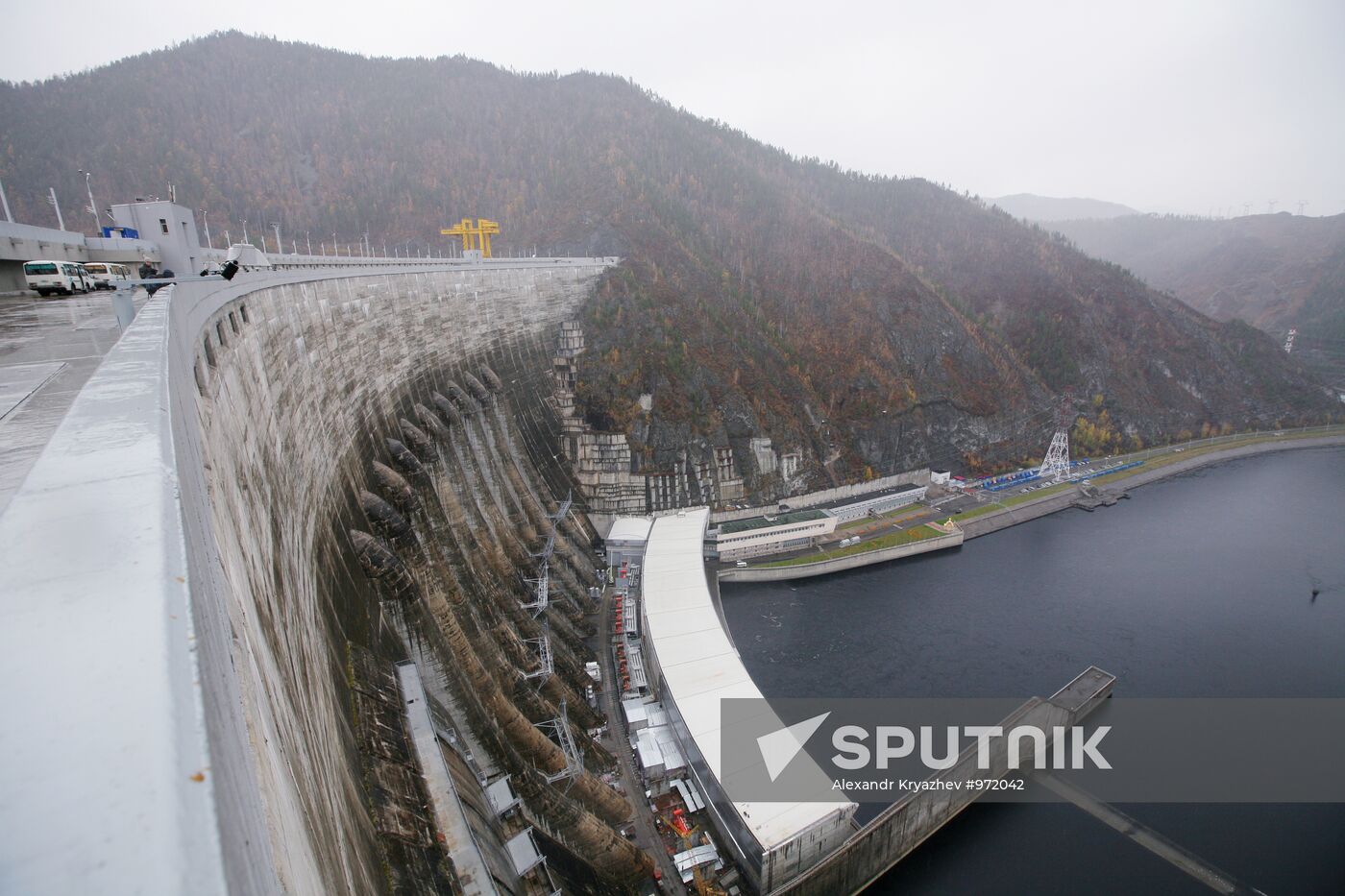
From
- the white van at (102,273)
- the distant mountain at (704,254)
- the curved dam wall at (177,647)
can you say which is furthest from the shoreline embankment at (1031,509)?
the white van at (102,273)

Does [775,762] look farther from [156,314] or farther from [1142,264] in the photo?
[1142,264]

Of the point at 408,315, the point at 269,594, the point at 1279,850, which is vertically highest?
the point at 408,315

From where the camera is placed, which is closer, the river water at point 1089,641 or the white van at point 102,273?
the white van at point 102,273

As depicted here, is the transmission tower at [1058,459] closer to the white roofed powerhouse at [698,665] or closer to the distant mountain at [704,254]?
the distant mountain at [704,254]

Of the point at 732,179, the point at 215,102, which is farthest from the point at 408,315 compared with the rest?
the point at 215,102

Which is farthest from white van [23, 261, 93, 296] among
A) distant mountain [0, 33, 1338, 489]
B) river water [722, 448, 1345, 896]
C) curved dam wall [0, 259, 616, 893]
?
distant mountain [0, 33, 1338, 489]

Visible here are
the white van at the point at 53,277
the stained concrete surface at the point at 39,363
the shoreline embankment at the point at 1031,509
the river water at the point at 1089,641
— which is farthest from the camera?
the shoreline embankment at the point at 1031,509

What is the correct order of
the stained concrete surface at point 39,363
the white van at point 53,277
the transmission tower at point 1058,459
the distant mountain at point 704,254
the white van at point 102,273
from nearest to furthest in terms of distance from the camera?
1. the stained concrete surface at point 39,363
2. the white van at point 53,277
3. the white van at point 102,273
4. the distant mountain at point 704,254
5. the transmission tower at point 1058,459

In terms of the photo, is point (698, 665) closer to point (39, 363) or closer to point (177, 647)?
point (39, 363)
